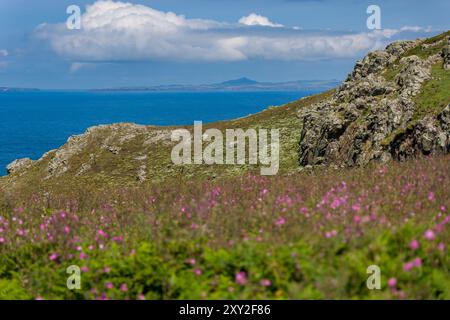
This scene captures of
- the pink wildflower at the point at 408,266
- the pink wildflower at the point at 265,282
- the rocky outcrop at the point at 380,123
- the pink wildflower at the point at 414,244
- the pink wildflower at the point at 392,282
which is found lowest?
the pink wildflower at the point at 265,282

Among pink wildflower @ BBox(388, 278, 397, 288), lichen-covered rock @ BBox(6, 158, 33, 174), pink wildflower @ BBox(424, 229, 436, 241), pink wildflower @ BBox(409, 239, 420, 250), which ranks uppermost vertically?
pink wildflower @ BBox(424, 229, 436, 241)

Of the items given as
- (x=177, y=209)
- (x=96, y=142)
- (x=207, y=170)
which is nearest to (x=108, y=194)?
(x=177, y=209)

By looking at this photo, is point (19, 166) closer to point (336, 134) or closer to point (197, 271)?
point (336, 134)

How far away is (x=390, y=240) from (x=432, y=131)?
16.5 meters

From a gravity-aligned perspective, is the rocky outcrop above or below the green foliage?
above

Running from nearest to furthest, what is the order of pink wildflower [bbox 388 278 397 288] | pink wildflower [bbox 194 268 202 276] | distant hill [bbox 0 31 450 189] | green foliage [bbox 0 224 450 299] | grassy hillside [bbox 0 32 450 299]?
pink wildflower [bbox 388 278 397 288] → green foliage [bbox 0 224 450 299] → grassy hillside [bbox 0 32 450 299] → pink wildflower [bbox 194 268 202 276] → distant hill [bbox 0 31 450 189]

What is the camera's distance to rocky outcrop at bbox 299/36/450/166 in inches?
885

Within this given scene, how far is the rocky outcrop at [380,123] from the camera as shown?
22.5 m

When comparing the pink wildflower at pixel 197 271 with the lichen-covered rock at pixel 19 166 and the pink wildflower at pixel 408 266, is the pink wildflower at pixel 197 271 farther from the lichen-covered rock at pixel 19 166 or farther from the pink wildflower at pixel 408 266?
the lichen-covered rock at pixel 19 166

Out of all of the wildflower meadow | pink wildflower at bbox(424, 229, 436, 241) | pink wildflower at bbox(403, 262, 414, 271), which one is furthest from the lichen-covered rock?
pink wildflower at bbox(403, 262, 414, 271)

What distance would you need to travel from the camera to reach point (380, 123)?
86.3ft

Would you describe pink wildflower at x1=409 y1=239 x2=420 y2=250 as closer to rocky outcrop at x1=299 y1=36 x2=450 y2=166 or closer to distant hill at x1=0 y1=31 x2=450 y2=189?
distant hill at x1=0 y1=31 x2=450 y2=189

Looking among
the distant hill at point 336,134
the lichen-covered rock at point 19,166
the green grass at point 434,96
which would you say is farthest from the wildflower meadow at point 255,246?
the lichen-covered rock at point 19,166

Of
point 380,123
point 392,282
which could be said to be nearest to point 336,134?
point 380,123
